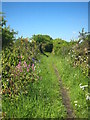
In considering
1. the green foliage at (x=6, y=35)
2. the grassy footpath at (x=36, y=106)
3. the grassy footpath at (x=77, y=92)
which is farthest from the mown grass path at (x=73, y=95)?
the green foliage at (x=6, y=35)

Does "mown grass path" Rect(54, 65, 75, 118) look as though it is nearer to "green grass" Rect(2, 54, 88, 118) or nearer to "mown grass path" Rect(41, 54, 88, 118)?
"mown grass path" Rect(41, 54, 88, 118)

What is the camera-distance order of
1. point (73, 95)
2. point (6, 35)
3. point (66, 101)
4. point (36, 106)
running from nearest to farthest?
1. point (36, 106)
2. point (66, 101)
3. point (73, 95)
4. point (6, 35)

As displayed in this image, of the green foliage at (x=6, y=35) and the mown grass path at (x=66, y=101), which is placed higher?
the green foliage at (x=6, y=35)

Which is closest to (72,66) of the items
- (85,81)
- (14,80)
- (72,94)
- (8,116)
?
(85,81)

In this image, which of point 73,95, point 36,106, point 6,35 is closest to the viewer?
point 36,106

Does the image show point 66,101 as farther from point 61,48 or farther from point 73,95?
point 61,48

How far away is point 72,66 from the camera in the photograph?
1065cm

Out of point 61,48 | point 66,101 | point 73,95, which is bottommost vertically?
point 66,101

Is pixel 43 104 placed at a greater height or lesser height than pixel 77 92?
lesser

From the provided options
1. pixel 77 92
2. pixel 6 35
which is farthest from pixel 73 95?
pixel 6 35

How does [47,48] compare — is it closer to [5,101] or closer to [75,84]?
[75,84]

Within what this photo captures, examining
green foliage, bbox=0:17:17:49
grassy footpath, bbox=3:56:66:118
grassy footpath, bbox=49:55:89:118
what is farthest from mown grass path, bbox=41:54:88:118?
green foliage, bbox=0:17:17:49

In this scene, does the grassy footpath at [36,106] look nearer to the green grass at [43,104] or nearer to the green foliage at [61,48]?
the green grass at [43,104]

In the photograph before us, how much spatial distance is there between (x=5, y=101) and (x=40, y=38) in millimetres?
15463
